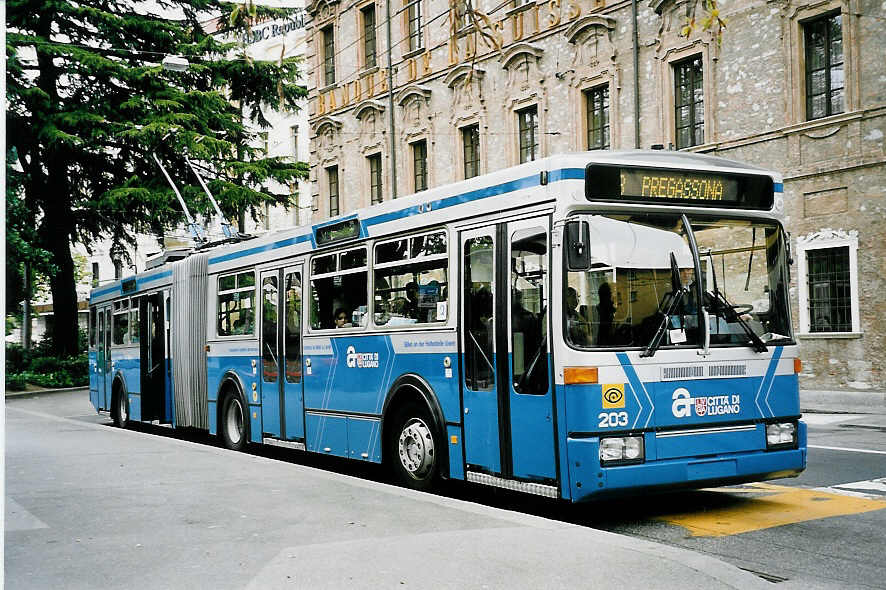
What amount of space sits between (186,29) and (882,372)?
85.7 ft

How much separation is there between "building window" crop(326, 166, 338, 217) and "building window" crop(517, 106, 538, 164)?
33.5 feet

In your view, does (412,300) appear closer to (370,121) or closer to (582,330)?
(582,330)

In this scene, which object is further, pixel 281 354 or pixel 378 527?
pixel 281 354

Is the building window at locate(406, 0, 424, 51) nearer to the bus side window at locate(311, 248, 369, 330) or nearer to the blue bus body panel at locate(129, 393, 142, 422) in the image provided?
the blue bus body panel at locate(129, 393, 142, 422)

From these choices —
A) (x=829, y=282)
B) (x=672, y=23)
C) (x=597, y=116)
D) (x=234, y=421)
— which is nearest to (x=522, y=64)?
(x=597, y=116)

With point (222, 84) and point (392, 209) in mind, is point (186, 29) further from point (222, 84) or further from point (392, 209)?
point (392, 209)

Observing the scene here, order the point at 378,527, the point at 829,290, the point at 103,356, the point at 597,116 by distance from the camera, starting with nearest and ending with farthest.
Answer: the point at 378,527 < the point at 829,290 < the point at 103,356 < the point at 597,116

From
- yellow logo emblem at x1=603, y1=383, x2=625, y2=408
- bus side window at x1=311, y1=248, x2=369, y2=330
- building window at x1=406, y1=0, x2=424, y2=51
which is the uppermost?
building window at x1=406, y1=0, x2=424, y2=51

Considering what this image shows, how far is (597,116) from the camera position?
26.3 m

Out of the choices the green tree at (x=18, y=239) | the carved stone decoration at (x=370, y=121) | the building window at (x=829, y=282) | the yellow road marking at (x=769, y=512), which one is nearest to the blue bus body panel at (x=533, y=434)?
the yellow road marking at (x=769, y=512)

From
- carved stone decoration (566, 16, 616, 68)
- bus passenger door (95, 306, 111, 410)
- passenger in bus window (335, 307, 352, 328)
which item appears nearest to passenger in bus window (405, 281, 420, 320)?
passenger in bus window (335, 307, 352, 328)

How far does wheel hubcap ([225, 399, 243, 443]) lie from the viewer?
1490cm

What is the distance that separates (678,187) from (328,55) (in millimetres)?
29763

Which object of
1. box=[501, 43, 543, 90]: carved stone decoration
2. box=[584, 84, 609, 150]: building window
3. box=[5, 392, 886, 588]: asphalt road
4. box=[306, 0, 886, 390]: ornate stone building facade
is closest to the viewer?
box=[5, 392, 886, 588]: asphalt road
